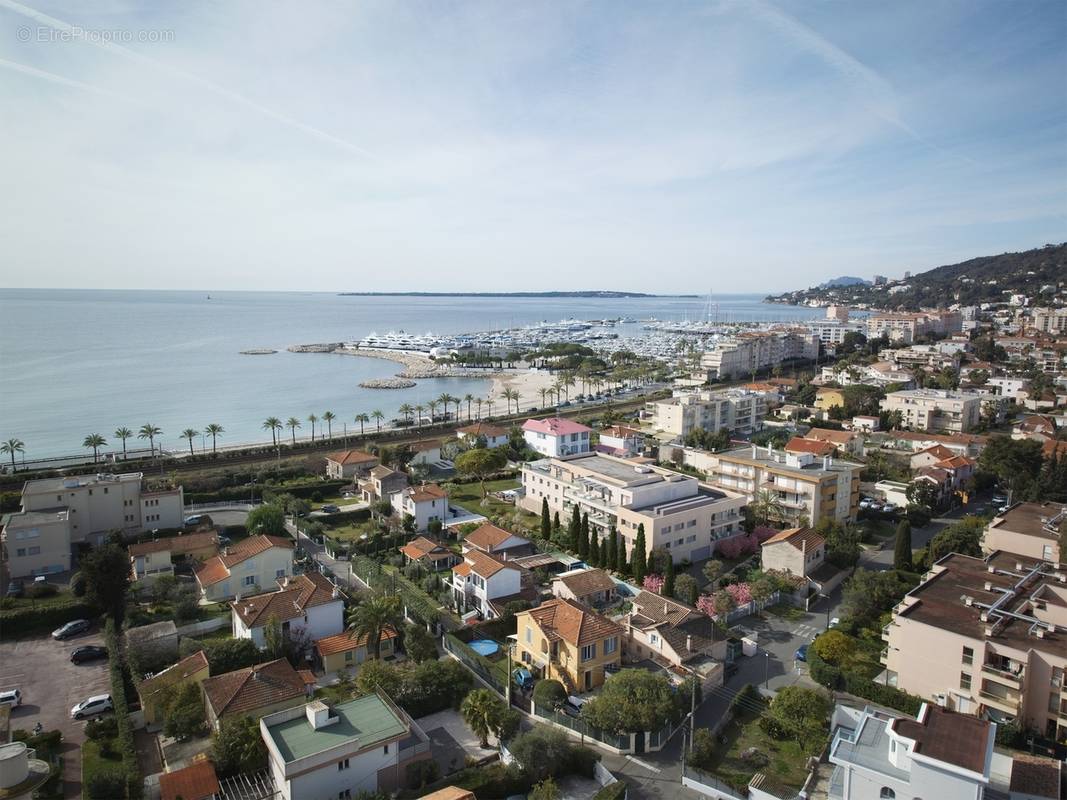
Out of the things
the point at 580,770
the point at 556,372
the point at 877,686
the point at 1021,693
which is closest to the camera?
the point at 580,770

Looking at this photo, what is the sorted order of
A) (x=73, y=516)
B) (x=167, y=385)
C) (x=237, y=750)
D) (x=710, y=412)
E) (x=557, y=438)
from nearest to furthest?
(x=237, y=750), (x=73, y=516), (x=557, y=438), (x=710, y=412), (x=167, y=385)

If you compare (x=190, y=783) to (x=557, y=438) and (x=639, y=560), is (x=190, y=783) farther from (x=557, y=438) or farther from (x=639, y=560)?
(x=557, y=438)

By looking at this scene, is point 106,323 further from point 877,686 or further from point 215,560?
point 877,686

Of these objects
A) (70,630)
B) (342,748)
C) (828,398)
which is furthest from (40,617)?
(828,398)

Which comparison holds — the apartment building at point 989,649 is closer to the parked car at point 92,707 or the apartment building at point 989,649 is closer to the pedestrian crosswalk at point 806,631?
the pedestrian crosswalk at point 806,631

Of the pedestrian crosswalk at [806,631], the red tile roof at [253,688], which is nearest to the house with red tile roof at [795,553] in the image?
the pedestrian crosswalk at [806,631]

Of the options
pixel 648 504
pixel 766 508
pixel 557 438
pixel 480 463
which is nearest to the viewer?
pixel 648 504

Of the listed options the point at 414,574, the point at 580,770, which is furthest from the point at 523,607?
the point at 580,770

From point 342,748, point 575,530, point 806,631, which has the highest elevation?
point 342,748
